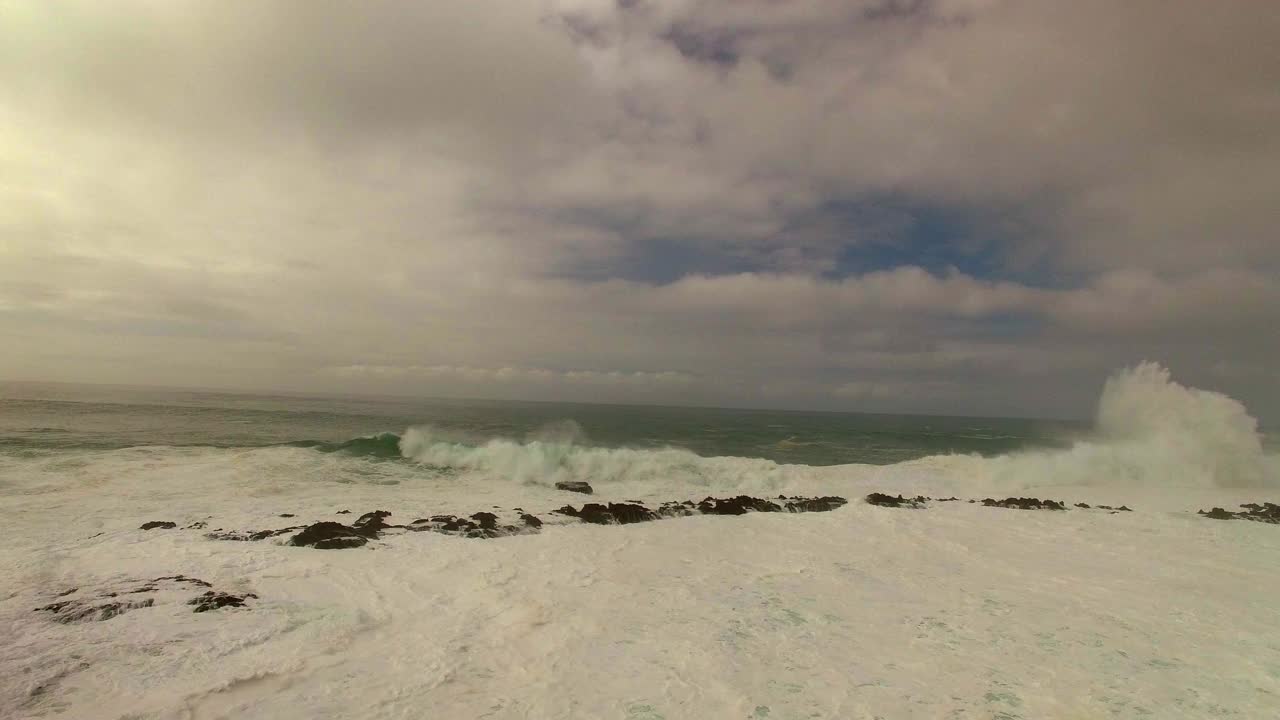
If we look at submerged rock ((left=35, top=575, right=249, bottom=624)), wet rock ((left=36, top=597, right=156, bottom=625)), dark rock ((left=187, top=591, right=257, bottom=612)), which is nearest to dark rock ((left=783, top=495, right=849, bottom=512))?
dark rock ((left=187, top=591, right=257, bottom=612))

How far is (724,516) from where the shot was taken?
14094 mm

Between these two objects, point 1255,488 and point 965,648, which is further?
point 1255,488

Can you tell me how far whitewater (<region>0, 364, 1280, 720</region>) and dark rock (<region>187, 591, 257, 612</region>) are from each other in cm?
16

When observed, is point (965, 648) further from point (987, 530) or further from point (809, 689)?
point (987, 530)

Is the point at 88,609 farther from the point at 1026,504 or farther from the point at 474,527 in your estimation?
the point at 1026,504

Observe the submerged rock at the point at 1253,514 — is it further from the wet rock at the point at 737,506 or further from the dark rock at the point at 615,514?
the dark rock at the point at 615,514

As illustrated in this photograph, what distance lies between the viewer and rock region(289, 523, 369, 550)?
1004cm

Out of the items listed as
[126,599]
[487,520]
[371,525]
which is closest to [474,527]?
[487,520]

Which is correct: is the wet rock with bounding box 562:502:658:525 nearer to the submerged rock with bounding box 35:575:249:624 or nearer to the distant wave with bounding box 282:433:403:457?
the submerged rock with bounding box 35:575:249:624

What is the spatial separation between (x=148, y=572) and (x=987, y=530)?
51.6ft

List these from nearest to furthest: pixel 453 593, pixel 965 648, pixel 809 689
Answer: pixel 809 689
pixel 965 648
pixel 453 593

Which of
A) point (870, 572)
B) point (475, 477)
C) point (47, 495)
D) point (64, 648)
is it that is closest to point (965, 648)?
point (870, 572)

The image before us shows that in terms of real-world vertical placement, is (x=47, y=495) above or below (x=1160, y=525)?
below

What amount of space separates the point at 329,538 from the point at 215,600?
3364 mm
